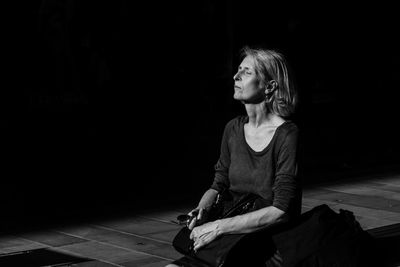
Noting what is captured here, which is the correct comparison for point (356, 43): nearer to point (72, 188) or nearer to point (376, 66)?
point (376, 66)

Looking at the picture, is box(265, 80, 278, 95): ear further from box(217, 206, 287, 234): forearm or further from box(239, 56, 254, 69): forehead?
box(217, 206, 287, 234): forearm

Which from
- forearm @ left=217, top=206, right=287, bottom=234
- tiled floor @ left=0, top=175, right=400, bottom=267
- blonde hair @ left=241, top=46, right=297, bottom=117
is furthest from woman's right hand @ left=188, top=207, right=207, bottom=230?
tiled floor @ left=0, top=175, right=400, bottom=267

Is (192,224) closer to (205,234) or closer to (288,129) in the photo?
(205,234)

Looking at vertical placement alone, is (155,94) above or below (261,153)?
above

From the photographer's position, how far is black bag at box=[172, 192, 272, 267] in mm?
3912

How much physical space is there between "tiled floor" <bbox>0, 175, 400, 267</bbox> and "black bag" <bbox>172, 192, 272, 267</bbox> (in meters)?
1.86

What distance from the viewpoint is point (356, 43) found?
13445 mm

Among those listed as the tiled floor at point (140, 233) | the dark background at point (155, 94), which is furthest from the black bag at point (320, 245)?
the dark background at point (155, 94)

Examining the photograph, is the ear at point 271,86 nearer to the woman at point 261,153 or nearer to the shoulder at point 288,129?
the woman at point 261,153

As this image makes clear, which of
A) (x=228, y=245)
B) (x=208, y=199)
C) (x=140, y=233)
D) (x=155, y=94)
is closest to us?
(x=228, y=245)

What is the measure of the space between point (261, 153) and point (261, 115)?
0.19 metres

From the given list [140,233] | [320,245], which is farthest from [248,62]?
[140,233]

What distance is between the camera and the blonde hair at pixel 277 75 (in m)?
4.11

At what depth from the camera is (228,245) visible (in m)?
3.92
